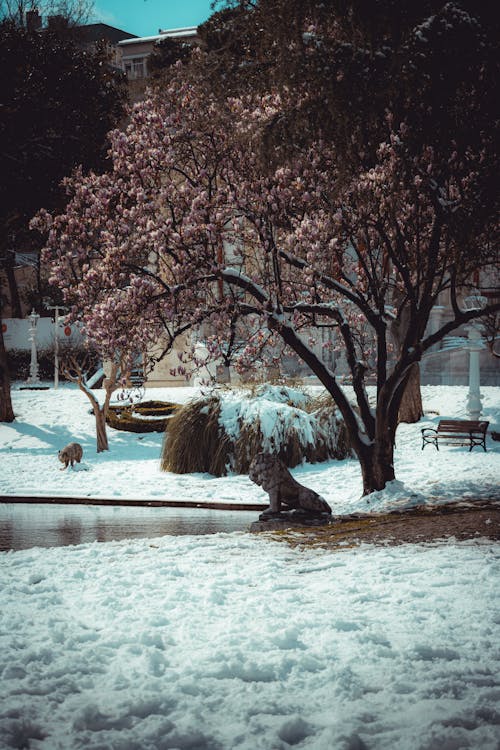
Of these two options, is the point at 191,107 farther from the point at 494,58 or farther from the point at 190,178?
the point at 494,58

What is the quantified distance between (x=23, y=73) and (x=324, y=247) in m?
7.86

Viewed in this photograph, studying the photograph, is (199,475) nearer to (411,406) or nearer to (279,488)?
(411,406)

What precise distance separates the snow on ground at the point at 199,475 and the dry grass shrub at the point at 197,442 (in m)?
0.34

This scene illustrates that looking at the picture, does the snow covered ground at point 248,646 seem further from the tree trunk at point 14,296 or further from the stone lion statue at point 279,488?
the tree trunk at point 14,296

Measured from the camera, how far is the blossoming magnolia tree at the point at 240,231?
38.2 feet

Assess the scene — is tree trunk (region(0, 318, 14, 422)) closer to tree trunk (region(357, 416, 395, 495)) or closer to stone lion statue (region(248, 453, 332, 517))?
tree trunk (region(357, 416, 395, 495))

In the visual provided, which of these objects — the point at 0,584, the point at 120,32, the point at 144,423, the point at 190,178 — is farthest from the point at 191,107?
the point at 120,32

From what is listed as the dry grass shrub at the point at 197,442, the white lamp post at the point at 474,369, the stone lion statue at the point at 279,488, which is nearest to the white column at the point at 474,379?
the white lamp post at the point at 474,369

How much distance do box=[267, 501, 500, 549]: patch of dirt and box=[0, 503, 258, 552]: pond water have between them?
244 cm

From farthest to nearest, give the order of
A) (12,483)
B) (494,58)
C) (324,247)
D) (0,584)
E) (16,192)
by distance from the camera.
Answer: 1. (12,483)
2. (16,192)
3. (324,247)
4. (494,58)
5. (0,584)

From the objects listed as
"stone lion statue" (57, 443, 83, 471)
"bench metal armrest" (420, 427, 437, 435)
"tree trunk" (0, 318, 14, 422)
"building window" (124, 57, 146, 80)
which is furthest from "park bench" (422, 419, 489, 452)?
"building window" (124, 57, 146, 80)

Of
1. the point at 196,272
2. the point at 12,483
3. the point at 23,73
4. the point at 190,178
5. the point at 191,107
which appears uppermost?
the point at 23,73

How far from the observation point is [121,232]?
42.6 ft

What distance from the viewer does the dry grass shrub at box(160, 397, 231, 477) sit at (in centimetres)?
1869
